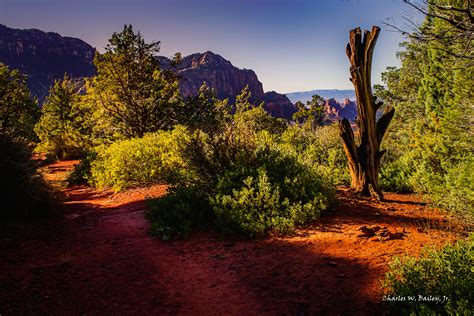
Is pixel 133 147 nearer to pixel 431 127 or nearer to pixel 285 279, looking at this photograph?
pixel 285 279

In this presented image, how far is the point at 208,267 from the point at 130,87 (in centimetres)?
1387

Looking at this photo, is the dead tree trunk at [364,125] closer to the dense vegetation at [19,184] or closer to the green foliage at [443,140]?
the green foliage at [443,140]

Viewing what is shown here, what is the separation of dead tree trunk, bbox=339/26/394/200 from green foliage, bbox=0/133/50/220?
24.9 feet

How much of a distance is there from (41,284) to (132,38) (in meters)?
14.6

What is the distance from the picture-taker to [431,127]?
A: 373 inches

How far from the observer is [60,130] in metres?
24.7

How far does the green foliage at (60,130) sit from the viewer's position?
69.6 feet

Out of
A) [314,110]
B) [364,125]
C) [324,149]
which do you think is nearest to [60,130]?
[324,149]

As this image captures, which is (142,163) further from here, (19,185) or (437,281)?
(437,281)

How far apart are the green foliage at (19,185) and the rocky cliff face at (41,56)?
133 meters

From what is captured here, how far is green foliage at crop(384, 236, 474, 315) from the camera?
2.58m

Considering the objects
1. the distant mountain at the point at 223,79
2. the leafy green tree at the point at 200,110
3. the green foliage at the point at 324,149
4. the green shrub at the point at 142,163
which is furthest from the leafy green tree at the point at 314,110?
the distant mountain at the point at 223,79

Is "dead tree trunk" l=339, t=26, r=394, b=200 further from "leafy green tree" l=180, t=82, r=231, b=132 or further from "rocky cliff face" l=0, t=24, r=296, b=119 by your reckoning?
"rocky cliff face" l=0, t=24, r=296, b=119

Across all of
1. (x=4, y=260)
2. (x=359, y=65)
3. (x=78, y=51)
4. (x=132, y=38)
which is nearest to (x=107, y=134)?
(x=132, y=38)
